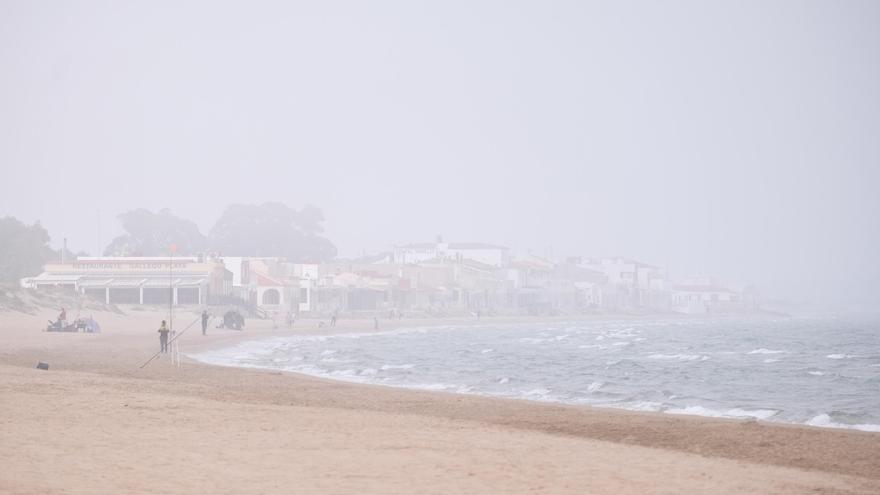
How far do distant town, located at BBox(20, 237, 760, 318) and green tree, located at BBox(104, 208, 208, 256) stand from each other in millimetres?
25698

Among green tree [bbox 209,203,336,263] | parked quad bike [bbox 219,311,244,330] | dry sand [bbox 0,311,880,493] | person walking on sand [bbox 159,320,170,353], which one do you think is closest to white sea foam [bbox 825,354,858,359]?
person walking on sand [bbox 159,320,170,353]

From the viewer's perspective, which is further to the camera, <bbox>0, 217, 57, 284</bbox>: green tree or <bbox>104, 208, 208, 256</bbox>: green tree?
<bbox>104, 208, 208, 256</bbox>: green tree

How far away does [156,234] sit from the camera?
541ft

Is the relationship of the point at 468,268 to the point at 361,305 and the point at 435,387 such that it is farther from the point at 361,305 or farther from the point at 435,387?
the point at 435,387

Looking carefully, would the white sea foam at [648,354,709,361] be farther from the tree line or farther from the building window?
the tree line

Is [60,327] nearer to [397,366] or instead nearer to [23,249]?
[397,366]

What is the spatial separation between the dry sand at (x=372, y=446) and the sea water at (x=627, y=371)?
5.76 m

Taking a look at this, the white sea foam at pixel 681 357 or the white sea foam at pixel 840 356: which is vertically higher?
the white sea foam at pixel 681 357

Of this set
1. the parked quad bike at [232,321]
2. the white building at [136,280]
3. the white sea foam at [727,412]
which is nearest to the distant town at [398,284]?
the white building at [136,280]

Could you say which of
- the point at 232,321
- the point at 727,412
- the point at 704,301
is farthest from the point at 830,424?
the point at 704,301

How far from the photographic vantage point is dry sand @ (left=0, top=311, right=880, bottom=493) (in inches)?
478

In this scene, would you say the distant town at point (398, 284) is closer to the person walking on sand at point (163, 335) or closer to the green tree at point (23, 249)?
the green tree at point (23, 249)

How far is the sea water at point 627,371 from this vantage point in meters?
27.7

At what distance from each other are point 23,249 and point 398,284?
122 ft
